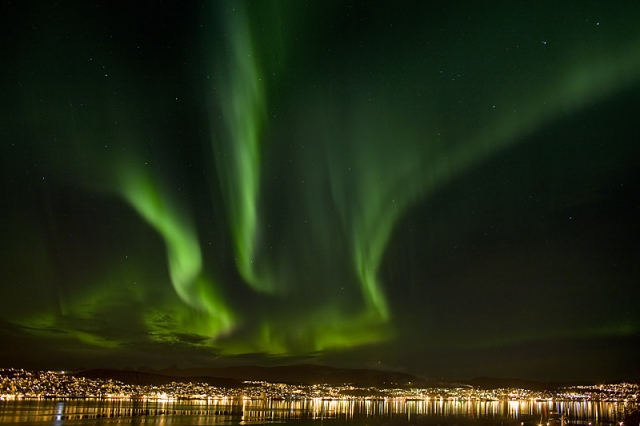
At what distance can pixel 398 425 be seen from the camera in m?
72.2

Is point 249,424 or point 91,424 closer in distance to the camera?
point 91,424

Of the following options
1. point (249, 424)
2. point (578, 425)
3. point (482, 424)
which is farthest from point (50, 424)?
point (578, 425)

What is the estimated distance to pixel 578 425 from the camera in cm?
7131

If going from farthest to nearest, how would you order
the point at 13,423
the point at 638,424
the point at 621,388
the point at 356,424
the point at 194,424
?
the point at 621,388 → the point at 356,424 → the point at 194,424 → the point at 13,423 → the point at 638,424

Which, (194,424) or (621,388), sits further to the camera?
(621,388)

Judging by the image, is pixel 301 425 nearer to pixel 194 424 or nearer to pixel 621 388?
pixel 194 424

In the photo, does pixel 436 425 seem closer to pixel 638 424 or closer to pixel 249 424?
pixel 249 424

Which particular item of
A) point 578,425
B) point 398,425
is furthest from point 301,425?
point 578,425

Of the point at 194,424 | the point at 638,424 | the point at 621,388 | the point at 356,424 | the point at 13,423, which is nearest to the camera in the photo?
the point at 638,424

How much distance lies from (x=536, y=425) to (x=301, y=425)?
32.1 metres

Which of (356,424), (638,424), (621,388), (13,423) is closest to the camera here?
(638,424)

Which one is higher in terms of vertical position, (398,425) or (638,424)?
(638,424)

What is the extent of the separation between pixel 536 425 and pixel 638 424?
85.3ft

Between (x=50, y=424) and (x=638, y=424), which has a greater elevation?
(x=638, y=424)
